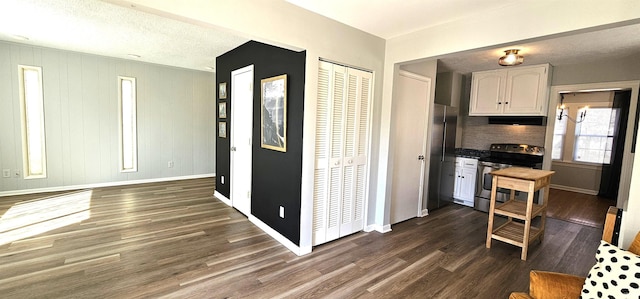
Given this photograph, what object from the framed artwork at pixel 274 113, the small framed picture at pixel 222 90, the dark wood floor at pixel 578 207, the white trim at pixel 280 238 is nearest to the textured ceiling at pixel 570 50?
the framed artwork at pixel 274 113

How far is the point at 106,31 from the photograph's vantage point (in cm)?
343

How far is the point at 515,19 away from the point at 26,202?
21.4 feet

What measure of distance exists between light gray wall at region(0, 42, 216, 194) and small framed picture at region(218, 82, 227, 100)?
5.81ft

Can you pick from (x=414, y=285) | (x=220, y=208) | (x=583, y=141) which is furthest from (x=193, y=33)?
(x=583, y=141)

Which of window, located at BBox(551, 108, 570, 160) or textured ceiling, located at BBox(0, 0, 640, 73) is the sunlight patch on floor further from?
window, located at BBox(551, 108, 570, 160)

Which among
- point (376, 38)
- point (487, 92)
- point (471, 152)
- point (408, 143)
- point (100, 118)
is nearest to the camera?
point (376, 38)

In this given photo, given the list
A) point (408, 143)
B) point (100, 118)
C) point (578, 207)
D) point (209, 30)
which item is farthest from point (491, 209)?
point (100, 118)

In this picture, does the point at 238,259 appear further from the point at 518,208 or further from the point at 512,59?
the point at 512,59

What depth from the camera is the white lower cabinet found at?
451 cm

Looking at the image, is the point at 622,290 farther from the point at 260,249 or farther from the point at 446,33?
the point at 260,249

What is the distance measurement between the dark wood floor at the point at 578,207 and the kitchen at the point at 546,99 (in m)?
0.18

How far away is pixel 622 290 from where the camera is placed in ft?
3.97

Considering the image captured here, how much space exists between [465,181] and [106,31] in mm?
5696

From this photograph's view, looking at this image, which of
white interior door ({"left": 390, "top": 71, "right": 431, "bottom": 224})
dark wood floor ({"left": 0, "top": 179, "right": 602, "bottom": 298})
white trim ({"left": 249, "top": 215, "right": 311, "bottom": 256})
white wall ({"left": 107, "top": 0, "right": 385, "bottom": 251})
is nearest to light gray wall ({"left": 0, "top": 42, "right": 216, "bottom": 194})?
dark wood floor ({"left": 0, "top": 179, "right": 602, "bottom": 298})
